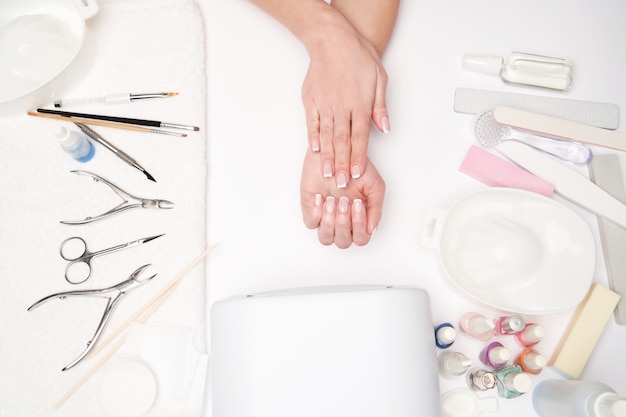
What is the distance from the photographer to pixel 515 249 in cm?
57

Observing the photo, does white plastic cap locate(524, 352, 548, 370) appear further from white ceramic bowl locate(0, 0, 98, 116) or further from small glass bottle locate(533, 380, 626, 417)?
white ceramic bowl locate(0, 0, 98, 116)

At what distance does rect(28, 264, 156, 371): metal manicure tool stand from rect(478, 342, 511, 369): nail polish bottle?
1.42 feet

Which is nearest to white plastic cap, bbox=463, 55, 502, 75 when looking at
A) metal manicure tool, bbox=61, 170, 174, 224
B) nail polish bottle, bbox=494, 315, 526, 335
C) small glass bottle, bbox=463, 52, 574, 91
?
small glass bottle, bbox=463, 52, 574, 91

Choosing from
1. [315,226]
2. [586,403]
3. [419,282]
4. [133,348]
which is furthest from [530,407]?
[133,348]

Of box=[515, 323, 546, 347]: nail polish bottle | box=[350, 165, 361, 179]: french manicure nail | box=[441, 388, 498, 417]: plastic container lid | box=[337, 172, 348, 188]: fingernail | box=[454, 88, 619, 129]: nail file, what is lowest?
box=[441, 388, 498, 417]: plastic container lid

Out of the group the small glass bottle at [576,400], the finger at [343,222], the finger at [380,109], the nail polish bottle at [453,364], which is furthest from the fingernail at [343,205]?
the small glass bottle at [576,400]

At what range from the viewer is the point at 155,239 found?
58cm

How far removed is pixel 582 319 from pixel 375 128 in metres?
0.36

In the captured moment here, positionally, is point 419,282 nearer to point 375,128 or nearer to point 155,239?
point 375,128

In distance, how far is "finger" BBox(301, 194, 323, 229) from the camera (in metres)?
0.55

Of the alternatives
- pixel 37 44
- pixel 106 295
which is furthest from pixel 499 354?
pixel 37 44

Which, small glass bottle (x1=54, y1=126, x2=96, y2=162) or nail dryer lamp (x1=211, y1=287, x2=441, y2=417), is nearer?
nail dryer lamp (x1=211, y1=287, x2=441, y2=417)

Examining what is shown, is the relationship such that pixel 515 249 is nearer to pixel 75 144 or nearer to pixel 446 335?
pixel 446 335

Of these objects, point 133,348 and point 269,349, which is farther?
point 133,348
